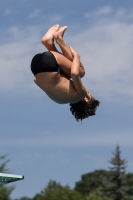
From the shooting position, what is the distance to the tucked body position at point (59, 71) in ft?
32.3

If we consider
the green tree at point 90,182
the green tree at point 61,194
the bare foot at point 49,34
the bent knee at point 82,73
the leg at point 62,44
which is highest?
the green tree at point 90,182

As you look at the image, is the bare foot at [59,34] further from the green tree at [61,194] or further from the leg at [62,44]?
the green tree at [61,194]

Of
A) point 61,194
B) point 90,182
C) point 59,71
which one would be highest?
point 90,182

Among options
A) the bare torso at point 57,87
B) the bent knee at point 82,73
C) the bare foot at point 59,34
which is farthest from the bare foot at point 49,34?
Answer: the bent knee at point 82,73

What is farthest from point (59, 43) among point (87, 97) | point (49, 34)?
point (87, 97)

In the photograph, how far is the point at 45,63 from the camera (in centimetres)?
982

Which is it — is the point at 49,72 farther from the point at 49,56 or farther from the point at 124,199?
the point at 124,199

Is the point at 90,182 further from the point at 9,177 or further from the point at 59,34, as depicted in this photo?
the point at 59,34

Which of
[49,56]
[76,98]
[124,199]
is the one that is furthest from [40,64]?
[124,199]

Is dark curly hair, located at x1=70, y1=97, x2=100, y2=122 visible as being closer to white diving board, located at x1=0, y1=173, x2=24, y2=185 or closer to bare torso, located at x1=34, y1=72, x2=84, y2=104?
bare torso, located at x1=34, y1=72, x2=84, y2=104

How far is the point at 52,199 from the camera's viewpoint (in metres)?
57.8

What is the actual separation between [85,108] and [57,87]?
0.71 metres

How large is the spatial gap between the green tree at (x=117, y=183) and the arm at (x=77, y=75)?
52237 mm

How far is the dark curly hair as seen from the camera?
10.3 m
